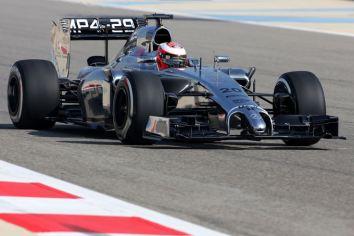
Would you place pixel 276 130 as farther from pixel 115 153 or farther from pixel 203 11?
pixel 203 11

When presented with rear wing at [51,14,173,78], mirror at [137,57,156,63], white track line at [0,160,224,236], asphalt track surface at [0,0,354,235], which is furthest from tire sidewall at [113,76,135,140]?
rear wing at [51,14,173,78]

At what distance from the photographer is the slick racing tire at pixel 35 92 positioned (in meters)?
13.3

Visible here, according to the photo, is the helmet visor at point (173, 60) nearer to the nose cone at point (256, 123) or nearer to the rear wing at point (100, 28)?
the nose cone at point (256, 123)

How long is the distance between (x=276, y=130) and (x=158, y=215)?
3.72 meters

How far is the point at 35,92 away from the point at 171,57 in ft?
5.13

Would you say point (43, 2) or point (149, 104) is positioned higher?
point (43, 2)

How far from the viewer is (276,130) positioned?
11969 millimetres

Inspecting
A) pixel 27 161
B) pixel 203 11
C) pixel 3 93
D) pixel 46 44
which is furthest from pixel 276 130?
pixel 203 11

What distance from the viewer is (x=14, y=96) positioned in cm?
1380

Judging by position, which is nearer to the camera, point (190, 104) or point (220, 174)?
point (220, 174)

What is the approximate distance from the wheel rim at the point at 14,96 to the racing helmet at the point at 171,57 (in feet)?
5.65

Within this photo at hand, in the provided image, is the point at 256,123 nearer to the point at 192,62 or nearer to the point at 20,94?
the point at 192,62

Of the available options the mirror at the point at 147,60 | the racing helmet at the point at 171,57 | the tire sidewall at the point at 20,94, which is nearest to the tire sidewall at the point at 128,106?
the racing helmet at the point at 171,57

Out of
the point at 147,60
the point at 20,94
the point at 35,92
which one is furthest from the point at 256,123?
the point at 20,94
